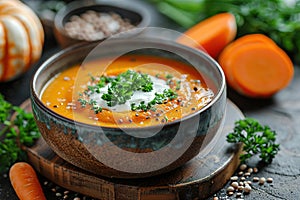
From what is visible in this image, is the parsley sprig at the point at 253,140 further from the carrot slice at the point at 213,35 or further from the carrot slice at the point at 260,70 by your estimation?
the carrot slice at the point at 213,35

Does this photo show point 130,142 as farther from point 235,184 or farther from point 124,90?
point 235,184

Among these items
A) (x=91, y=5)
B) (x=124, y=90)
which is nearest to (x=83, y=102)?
(x=124, y=90)

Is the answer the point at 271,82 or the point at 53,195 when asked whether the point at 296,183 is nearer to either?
the point at 271,82

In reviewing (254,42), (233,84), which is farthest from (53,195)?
(254,42)

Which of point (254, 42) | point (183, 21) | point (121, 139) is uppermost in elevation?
point (121, 139)

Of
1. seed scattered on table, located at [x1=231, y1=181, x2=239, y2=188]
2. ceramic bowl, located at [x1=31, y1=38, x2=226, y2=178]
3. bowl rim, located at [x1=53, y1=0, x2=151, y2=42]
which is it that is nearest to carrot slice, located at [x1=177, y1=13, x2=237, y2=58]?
bowl rim, located at [x1=53, y1=0, x2=151, y2=42]

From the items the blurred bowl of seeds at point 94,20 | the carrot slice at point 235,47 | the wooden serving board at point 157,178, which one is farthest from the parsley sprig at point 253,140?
the blurred bowl of seeds at point 94,20
